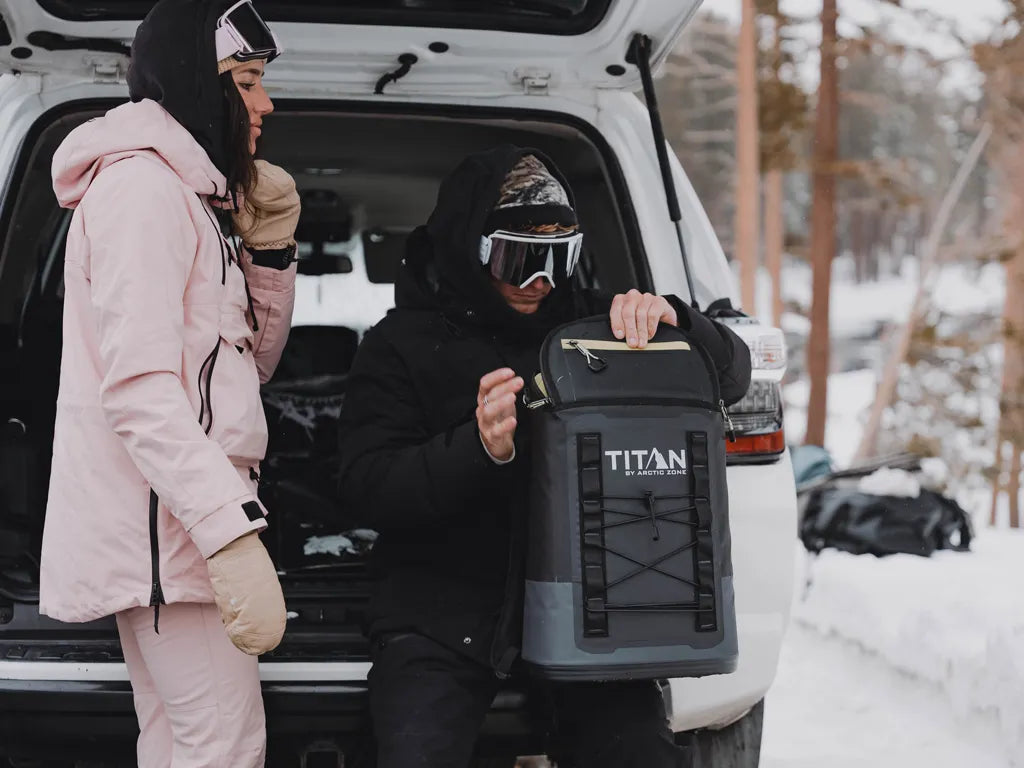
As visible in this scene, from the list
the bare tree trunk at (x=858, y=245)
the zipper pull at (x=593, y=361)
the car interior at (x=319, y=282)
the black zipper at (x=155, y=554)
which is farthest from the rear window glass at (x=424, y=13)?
the bare tree trunk at (x=858, y=245)

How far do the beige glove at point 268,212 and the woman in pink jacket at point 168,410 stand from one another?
0.23m

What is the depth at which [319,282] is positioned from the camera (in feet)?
13.3

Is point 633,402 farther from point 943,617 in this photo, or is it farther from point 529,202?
point 943,617

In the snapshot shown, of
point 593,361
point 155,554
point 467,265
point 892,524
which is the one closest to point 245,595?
point 155,554

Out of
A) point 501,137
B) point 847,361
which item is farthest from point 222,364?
point 847,361

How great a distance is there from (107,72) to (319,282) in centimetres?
123

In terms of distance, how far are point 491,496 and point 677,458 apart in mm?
408

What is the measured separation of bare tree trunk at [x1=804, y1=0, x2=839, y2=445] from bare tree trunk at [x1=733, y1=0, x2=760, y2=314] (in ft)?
2.83

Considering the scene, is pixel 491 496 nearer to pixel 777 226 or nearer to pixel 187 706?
pixel 187 706

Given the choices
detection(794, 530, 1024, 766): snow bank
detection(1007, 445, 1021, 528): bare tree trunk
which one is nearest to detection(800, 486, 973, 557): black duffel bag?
detection(794, 530, 1024, 766): snow bank

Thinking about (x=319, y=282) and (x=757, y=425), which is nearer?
(x=757, y=425)

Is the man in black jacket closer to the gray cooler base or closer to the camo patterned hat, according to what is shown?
the camo patterned hat

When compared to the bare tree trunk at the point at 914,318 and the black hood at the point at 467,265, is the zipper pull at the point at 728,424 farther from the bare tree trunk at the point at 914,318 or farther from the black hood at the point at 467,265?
the bare tree trunk at the point at 914,318

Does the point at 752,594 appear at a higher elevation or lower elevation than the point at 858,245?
lower
